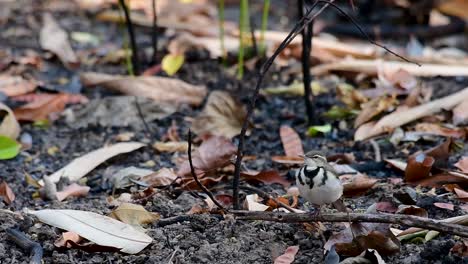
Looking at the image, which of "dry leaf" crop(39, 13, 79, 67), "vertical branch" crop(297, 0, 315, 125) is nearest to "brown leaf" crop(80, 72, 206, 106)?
"vertical branch" crop(297, 0, 315, 125)

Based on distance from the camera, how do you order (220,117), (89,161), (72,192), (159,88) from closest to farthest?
1. (72,192)
2. (89,161)
3. (220,117)
4. (159,88)

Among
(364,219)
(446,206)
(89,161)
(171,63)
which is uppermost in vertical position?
(364,219)

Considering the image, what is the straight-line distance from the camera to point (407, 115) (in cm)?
392

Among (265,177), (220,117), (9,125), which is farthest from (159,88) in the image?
(265,177)

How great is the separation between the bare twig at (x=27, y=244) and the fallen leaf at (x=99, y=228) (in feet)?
0.38

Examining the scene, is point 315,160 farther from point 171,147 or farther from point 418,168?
point 171,147

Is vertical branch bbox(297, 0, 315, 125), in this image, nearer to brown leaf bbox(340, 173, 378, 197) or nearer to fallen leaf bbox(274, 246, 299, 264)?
brown leaf bbox(340, 173, 378, 197)

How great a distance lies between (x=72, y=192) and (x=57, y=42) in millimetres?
2486

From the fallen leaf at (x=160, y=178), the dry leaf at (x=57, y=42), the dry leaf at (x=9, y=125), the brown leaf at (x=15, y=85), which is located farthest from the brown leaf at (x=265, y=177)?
the dry leaf at (x=57, y=42)

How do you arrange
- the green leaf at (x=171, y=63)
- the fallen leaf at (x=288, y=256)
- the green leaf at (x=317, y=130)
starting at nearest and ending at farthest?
the fallen leaf at (x=288, y=256)
the green leaf at (x=317, y=130)
the green leaf at (x=171, y=63)

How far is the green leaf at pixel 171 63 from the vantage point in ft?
15.6

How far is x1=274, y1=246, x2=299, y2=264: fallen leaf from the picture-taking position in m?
2.42

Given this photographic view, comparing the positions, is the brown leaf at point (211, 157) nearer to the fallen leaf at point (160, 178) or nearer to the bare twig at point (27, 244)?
the fallen leaf at point (160, 178)

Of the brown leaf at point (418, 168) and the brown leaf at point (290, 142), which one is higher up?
the brown leaf at point (418, 168)
